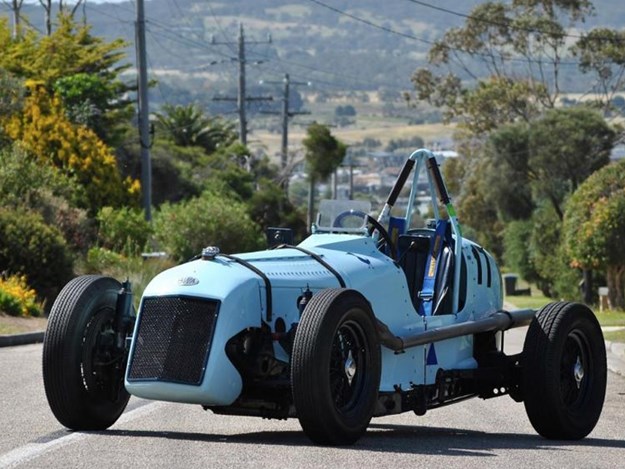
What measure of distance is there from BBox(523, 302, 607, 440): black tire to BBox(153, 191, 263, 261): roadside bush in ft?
106

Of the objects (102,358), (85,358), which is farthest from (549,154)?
(85,358)

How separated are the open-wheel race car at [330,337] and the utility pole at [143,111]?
1217 inches

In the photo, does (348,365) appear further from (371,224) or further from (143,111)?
(143,111)

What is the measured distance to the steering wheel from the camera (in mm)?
12562

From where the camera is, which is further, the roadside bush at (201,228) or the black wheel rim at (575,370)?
the roadside bush at (201,228)

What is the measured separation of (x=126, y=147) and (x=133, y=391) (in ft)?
166

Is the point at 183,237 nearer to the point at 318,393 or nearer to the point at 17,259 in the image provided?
the point at 17,259

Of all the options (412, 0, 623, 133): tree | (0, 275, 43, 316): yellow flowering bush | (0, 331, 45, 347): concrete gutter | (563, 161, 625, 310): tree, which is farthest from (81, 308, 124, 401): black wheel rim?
(412, 0, 623, 133): tree

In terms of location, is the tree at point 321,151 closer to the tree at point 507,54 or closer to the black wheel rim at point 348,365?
the tree at point 507,54

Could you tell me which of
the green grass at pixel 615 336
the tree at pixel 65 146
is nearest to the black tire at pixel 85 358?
the green grass at pixel 615 336

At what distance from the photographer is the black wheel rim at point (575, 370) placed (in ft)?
42.0

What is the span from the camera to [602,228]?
4703 cm

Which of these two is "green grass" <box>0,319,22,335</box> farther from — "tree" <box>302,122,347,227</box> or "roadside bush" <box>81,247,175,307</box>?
"tree" <box>302,122,347,227</box>

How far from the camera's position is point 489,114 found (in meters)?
74.6
